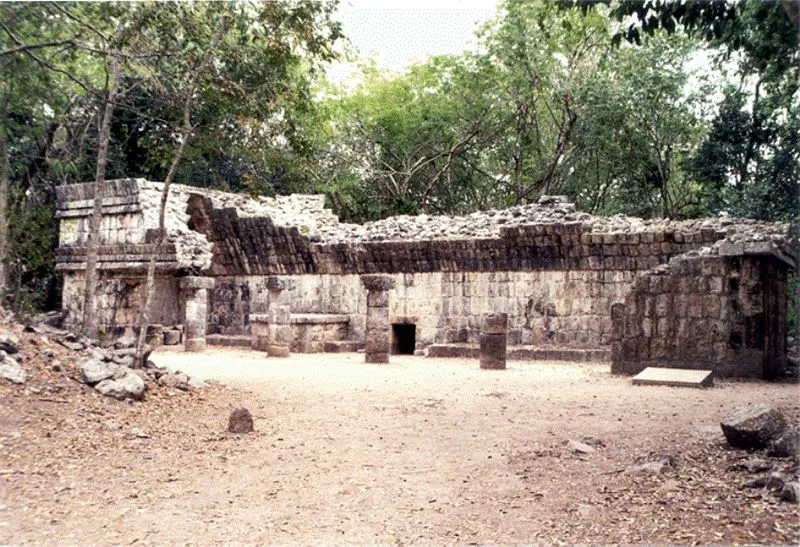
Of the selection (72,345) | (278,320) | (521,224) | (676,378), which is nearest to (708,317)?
(676,378)

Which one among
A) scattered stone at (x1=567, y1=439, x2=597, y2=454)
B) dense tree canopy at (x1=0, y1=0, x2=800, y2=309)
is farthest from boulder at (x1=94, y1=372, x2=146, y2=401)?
scattered stone at (x1=567, y1=439, x2=597, y2=454)

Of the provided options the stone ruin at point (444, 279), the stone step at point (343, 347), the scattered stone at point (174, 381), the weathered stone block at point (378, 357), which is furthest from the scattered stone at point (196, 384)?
the stone step at point (343, 347)

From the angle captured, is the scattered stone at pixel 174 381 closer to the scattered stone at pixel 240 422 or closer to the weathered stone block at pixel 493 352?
the scattered stone at pixel 240 422

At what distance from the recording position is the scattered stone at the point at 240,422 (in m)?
7.97

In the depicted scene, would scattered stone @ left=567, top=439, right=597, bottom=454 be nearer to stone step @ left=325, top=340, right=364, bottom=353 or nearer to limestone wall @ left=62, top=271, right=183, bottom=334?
stone step @ left=325, top=340, right=364, bottom=353

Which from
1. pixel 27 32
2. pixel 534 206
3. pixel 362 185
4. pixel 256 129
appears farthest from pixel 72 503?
pixel 362 185

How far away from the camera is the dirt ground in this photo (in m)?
4.84

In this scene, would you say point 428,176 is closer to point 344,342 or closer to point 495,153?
point 495,153

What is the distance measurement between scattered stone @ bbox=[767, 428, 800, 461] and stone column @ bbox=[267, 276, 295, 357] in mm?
12171

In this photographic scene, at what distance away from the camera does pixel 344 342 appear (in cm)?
1867

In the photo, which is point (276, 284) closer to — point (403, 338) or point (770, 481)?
point (403, 338)

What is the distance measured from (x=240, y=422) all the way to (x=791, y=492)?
544 cm

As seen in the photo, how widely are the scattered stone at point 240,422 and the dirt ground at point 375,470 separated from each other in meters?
0.12

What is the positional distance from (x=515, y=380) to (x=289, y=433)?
221 inches
